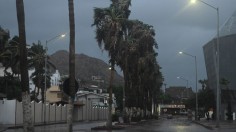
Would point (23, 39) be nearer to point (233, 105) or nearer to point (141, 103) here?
point (141, 103)

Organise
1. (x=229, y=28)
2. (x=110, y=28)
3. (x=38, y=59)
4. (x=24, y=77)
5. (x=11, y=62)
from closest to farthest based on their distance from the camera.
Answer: (x=24, y=77) < (x=110, y=28) < (x=11, y=62) < (x=38, y=59) < (x=229, y=28)

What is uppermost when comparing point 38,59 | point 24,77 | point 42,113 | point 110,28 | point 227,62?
point 38,59

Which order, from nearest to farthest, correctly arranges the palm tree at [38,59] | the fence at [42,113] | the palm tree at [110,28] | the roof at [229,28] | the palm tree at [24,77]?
the palm tree at [24,77], the palm tree at [110,28], the fence at [42,113], the palm tree at [38,59], the roof at [229,28]

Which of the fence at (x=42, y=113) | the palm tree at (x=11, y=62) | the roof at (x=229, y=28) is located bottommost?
the fence at (x=42, y=113)

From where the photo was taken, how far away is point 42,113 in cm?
6750

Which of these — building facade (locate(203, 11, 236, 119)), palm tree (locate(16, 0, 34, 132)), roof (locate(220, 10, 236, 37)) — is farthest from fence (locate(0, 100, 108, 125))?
roof (locate(220, 10, 236, 37))

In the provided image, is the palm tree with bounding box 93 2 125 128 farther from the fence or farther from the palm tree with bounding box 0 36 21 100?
the palm tree with bounding box 0 36 21 100

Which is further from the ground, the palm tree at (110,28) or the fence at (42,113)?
the palm tree at (110,28)

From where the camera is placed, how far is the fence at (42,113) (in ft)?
197

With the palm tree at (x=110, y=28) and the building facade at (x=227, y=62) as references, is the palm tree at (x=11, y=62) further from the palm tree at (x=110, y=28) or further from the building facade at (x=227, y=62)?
the building facade at (x=227, y=62)

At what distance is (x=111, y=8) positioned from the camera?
48188 mm

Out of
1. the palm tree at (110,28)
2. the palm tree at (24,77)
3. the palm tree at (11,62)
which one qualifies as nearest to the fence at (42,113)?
the palm tree at (11,62)

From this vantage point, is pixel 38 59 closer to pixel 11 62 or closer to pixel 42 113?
pixel 11 62

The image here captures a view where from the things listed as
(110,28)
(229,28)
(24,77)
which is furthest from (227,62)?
(24,77)
